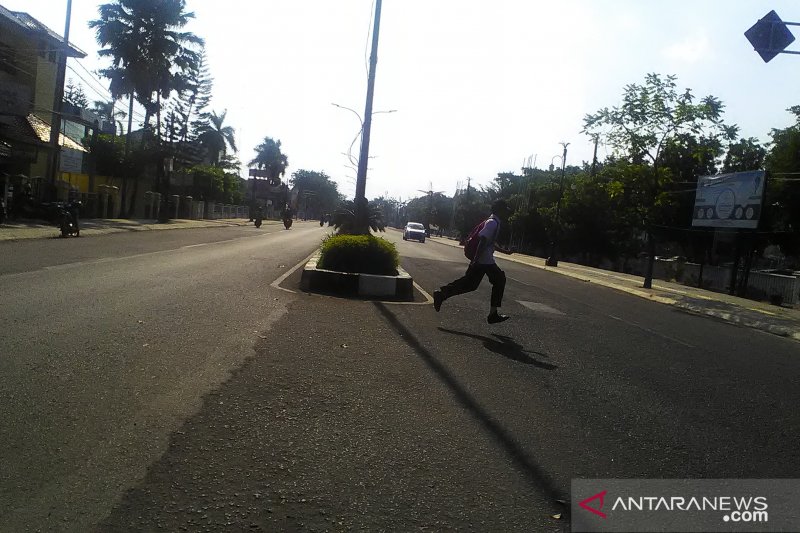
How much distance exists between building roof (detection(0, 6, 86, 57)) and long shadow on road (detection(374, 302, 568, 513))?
28986 mm

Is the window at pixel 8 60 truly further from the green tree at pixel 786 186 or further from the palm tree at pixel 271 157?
the palm tree at pixel 271 157

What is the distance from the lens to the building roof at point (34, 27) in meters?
29.9

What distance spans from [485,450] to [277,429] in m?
1.36

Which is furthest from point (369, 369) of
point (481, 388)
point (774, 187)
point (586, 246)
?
point (586, 246)

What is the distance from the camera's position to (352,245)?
41.2 feet

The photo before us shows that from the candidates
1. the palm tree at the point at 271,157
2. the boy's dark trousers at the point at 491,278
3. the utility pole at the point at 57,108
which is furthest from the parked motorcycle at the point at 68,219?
the palm tree at the point at 271,157

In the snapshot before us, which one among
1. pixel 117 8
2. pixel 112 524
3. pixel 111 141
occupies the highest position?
pixel 117 8

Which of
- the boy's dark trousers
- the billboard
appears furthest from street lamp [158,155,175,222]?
the boy's dark trousers

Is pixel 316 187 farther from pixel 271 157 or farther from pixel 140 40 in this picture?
pixel 140 40

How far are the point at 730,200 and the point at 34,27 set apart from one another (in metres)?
32.4

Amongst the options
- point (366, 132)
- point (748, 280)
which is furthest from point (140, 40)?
point (748, 280)

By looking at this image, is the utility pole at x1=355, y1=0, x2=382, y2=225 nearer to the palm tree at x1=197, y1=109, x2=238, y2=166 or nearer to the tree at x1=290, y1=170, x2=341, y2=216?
the palm tree at x1=197, y1=109, x2=238, y2=166

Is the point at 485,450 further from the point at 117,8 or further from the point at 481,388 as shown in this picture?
the point at 117,8

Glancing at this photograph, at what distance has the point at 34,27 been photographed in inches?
1261
